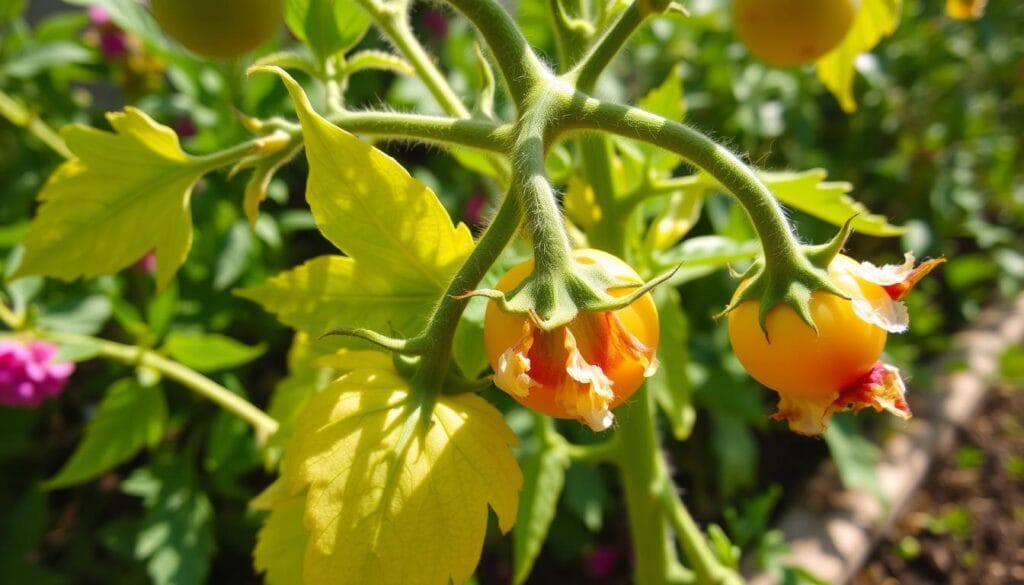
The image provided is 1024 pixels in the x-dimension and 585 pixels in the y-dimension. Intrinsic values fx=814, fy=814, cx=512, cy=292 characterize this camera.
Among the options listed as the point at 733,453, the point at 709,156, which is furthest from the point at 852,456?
the point at 709,156

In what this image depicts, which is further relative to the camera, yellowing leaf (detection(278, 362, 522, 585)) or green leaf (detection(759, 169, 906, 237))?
green leaf (detection(759, 169, 906, 237))

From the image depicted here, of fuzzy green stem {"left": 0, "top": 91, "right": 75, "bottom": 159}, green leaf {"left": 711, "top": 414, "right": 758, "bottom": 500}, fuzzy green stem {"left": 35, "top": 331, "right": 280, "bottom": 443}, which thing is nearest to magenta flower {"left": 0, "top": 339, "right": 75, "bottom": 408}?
fuzzy green stem {"left": 35, "top": 331, "right": 280, "bottom": 443}

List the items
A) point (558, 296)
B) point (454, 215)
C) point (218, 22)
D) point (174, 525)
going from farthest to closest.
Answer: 1. point (454, 215)
2. point (174, 525)
3. point (218, 22)
4. point (558, 296)

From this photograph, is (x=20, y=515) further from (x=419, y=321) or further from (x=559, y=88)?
(x=559, y=88)

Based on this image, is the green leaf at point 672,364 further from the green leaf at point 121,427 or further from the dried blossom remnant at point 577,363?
the green leaf at point 121,427

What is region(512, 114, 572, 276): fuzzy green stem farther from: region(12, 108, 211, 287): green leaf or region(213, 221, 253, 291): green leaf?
region(213, 221, 253, 291): green leaf

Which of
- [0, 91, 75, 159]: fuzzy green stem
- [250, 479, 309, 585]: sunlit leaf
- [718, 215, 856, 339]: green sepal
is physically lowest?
[0, 91, 75, 159]: fuzzy green stem

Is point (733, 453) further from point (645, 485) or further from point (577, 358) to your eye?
point (577, 358)
